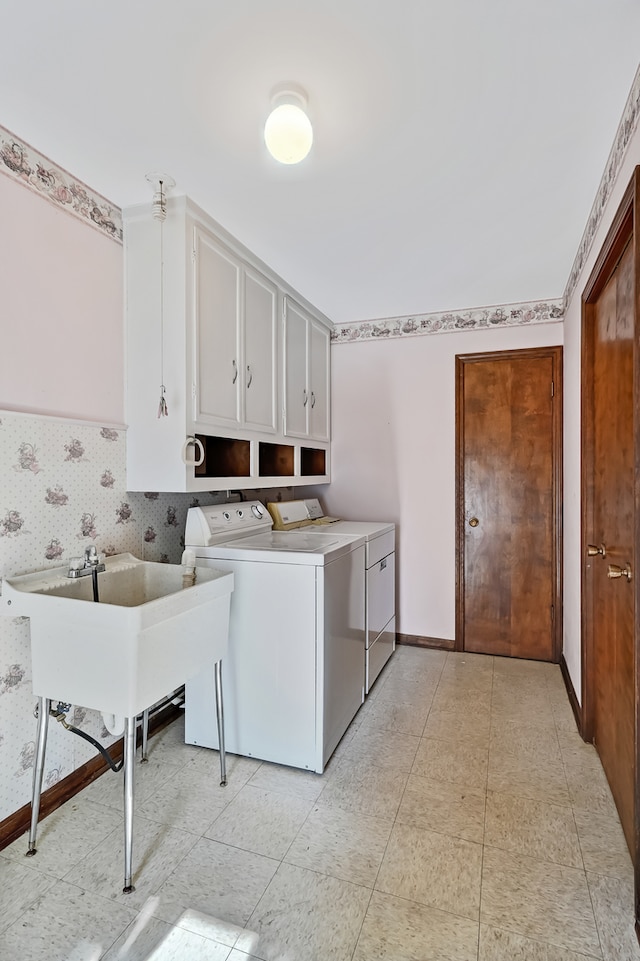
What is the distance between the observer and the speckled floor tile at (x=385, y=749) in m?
2.05

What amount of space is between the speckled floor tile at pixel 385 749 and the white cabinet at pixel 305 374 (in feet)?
5.50

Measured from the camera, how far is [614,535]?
5.78 ft

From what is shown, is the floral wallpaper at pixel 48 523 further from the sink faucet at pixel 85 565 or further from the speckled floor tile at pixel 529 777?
the speckled floor tile at pixel 529 777

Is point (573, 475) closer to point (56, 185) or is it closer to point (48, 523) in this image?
point (48, 523)

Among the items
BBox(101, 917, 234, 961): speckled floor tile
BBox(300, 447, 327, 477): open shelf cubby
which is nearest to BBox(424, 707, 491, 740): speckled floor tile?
BBox(101, 917, 234, 961): speckled floor tile

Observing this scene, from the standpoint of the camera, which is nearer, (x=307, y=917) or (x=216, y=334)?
(x=307, y=917)

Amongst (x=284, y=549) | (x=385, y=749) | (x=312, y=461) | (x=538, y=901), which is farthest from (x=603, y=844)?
(x=312, y=461)

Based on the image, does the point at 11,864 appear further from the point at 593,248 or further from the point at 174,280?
the point at 593,248

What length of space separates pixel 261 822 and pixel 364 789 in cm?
42

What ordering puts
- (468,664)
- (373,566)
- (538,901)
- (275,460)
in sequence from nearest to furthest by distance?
(538,901) < (373,566) < (275,460) < (468,664)

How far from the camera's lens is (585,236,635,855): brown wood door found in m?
1.54

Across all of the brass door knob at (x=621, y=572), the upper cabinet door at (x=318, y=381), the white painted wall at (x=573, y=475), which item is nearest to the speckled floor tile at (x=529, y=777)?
the white painted wall at (x=573, y=475)

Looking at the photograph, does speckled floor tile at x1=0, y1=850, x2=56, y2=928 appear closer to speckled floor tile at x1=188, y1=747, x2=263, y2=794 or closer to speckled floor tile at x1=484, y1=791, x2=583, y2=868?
speckled floor tile at x1=188, y1=747, x2=263, y2=794

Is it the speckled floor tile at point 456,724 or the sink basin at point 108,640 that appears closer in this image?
the sink basin at point 108,640
